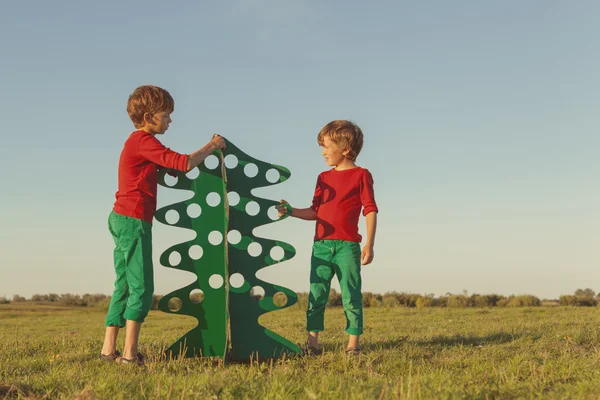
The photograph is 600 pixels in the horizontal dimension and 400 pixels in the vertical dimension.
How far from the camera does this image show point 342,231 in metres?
5.73

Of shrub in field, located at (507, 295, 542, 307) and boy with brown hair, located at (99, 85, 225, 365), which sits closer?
boy with brown hair, located at (99, 85, 225, 365)

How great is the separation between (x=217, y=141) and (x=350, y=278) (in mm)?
1859

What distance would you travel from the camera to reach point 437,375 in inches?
175

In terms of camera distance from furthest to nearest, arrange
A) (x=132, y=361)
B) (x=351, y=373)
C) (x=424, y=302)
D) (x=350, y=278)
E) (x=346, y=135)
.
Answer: (x=424, y=302)
(x=346, y=135)
(x=350, y=278)
(x=132, y=361)
(x=351, y=373)

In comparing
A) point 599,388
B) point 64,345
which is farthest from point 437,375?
point 64,345

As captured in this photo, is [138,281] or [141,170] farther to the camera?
[141,170]

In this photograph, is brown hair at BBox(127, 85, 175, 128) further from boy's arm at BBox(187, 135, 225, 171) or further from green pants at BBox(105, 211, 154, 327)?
green pants at BBox(105, 211, 154, 327)

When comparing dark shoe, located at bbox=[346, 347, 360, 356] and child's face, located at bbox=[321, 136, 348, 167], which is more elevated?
child's face, located at bbox=[321, 136, 348, 167]

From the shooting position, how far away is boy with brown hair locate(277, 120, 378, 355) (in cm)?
571

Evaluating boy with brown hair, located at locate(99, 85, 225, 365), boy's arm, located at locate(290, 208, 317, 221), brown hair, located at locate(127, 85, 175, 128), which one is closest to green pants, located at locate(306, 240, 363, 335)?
boy's arm, located at locate(290, 208, 317, 221)

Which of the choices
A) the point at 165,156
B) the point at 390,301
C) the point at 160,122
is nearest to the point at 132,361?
the point at 165,156

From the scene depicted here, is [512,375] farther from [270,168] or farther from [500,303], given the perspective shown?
[500,303]

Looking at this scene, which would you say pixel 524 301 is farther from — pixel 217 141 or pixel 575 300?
pixel 217 141

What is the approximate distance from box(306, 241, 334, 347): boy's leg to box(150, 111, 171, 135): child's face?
1.88 m
